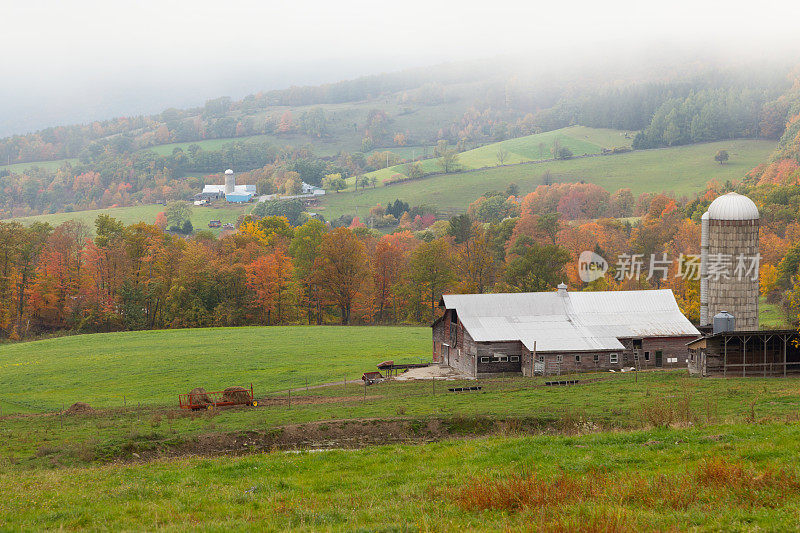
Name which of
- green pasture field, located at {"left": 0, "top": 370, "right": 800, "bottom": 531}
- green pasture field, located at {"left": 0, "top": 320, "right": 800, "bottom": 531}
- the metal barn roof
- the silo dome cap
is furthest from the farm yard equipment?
the silo dome cap

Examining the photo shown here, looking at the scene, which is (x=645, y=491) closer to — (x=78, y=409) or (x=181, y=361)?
(x=78, y=409)

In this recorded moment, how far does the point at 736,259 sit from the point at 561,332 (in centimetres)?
1407

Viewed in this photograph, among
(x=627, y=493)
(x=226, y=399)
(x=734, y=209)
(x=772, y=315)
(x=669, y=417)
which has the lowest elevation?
(x=226, y=399)

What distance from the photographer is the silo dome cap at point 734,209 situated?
5656 cm

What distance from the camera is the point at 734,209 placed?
56.6 metres

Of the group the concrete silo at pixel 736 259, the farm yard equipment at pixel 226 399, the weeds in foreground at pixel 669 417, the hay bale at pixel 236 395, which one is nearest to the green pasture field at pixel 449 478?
the weeds in foreground at pixel 669 417

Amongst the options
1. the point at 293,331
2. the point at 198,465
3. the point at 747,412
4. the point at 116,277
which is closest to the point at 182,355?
the point at 293,331

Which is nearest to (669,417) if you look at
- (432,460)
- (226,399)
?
(432,460)

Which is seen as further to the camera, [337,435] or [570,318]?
[570,318]

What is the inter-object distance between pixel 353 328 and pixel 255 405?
1750 inches

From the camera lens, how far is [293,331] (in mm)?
81250

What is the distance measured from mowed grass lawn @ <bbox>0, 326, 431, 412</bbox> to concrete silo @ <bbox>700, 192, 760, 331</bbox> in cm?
2368

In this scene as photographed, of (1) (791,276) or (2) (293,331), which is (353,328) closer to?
(2) (293,331)

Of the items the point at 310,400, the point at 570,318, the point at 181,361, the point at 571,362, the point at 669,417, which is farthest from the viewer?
the point at 181,361
